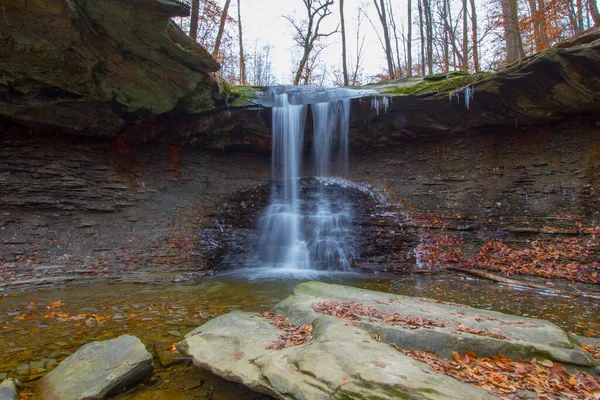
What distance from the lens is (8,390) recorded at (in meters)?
2.52

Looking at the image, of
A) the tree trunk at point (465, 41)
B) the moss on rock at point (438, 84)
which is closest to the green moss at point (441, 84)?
the moss on rock at point (438, 84)

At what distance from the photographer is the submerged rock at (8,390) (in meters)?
2.45

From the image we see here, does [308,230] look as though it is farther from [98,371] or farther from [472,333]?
[98,371]

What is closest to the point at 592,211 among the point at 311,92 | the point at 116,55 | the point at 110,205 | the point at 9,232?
the point at 311,92

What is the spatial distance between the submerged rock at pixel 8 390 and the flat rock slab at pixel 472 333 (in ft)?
8.11

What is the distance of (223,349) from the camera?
295cm

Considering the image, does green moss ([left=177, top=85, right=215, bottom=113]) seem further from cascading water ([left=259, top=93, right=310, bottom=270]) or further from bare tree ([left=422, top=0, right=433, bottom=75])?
bare tree ([left=422, top=0, right=433, bottom=75])

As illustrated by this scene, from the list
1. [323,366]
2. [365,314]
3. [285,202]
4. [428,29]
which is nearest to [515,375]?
[323,366]

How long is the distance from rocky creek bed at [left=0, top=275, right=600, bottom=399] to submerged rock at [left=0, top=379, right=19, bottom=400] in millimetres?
117

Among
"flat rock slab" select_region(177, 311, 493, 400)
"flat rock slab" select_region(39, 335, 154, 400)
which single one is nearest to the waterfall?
"flat rock slab" select_region(177, 311, 493, 400)

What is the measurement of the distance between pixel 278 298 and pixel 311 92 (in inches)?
326

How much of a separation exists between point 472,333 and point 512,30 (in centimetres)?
1344

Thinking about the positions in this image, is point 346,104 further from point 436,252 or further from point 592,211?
point 592,211

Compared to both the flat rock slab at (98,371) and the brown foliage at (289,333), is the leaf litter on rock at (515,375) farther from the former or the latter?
the flat rock slab at (98,371)
